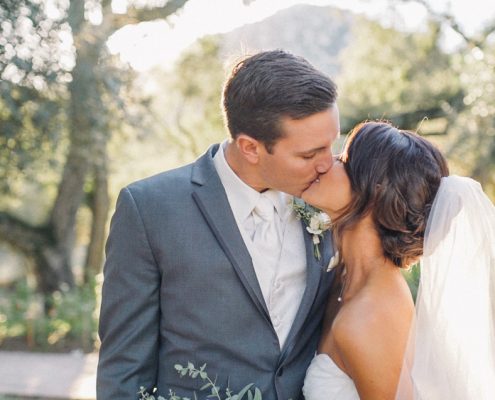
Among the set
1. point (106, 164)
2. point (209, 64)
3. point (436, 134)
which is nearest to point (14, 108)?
point (106, 164)

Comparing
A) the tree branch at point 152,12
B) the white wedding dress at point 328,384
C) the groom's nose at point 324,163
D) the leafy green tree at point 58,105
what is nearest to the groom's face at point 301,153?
the groom's nose at point 324,163

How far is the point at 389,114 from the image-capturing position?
55.6 ft

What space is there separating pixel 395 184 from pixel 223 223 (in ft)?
2.09

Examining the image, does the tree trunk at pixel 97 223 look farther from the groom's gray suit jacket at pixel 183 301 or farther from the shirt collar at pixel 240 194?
the groom's gray suit jacket at pixel 183 301

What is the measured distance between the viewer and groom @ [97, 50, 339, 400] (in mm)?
2836

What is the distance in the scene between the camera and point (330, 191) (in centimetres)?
292

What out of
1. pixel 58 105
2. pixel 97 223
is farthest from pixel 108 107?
pixel 97 223

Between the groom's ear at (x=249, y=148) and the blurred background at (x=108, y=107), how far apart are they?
289 mm

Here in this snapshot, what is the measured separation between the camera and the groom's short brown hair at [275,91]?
2844mm

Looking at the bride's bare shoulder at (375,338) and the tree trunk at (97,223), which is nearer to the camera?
the bride's bare shoulder at (375,338)

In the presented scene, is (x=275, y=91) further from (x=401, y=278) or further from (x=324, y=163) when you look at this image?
(x=401, y=278)

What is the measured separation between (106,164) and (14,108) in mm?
3151

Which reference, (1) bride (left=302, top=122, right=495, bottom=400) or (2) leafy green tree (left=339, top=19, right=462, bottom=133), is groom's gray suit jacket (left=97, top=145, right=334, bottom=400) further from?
(2) leafy green tree (left=339, top=19, right=462, bottom=133)

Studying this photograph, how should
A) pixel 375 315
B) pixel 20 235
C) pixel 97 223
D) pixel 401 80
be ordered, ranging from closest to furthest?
Answer: pixel 375 315 → pixel 20 235 → pixel 97 223 → pixel 401 80
